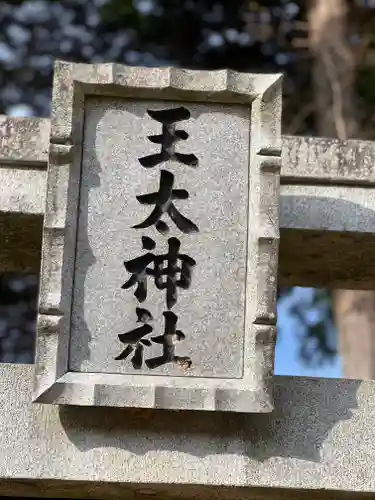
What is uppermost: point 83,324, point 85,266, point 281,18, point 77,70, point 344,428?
point 281,18

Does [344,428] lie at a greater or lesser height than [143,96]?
lesser

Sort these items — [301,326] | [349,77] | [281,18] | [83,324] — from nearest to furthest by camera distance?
1. [83,324]
2. [349,77]
3. [281,18]
4. [301,326]

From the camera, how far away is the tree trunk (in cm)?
614

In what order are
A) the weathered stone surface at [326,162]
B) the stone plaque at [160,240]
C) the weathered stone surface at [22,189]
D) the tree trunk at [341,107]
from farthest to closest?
the tree trunk at [341,107] < the weathered stone surface at [326,162] < the weathered stone surface at [22,189] < the stone plaque at [160,240]

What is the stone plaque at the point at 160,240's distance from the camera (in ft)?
8.20

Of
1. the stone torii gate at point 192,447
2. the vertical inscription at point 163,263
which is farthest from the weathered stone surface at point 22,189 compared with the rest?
the stone torii gate at point 192,447

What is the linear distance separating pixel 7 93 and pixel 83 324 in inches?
217

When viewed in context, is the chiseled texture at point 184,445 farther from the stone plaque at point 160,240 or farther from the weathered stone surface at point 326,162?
the weathered stone surface at point 326,162

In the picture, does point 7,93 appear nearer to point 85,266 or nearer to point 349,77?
point 349,77

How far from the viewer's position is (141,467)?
254 cm

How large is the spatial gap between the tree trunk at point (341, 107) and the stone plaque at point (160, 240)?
3.68 m

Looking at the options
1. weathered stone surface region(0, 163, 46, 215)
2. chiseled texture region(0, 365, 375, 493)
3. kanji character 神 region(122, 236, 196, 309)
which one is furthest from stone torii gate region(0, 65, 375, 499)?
weathered stone surface region(0, 163, 46, 215)

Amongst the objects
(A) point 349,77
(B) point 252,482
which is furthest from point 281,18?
(B) point 252,482

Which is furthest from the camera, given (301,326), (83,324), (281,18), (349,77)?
(301,326)
